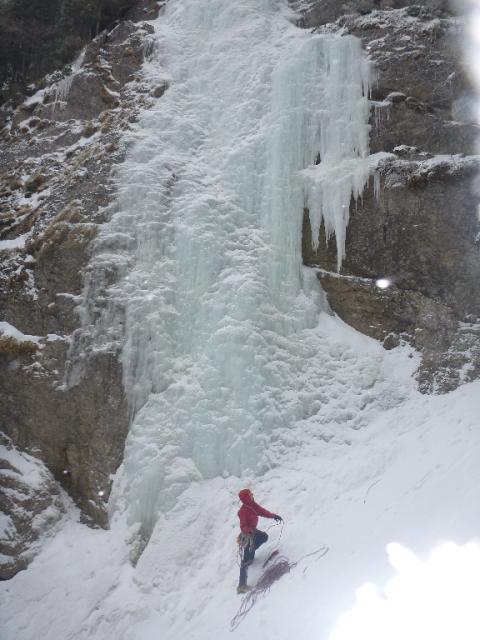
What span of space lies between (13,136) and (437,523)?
1392 cm

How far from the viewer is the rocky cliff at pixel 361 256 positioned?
9.95 metres

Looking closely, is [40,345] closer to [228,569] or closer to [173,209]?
[173,209]

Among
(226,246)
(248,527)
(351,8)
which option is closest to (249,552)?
(248,527)

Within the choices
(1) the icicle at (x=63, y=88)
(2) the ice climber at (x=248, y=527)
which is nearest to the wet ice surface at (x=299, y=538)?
(2) the ice climber at (x=248, y=527)

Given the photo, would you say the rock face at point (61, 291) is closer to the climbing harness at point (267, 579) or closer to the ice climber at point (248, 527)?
the ice climber at point (248, 527)

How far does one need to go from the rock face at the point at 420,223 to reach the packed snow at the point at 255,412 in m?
0.34

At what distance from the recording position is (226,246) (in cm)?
1113

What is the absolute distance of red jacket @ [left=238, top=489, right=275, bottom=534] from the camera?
6.89m

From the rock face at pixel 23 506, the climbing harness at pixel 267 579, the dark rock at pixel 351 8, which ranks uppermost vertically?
the dark rock at pixel 351 8

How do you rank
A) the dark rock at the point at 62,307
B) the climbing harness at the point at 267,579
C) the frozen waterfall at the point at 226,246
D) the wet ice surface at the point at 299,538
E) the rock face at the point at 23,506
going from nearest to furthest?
the wet ice surface at the point at 299,538, the climbing harness at the point at 267,579, the rock face at the point at 23,506, the frozen waterfall at the point at 226,246, the dark rock at the point at 62,307

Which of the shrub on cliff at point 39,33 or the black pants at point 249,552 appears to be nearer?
the black pants at point 249,552

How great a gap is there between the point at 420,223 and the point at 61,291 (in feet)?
23.0

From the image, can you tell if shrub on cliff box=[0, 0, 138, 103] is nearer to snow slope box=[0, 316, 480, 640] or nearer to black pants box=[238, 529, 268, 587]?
snow slope box=[0, 316, 480, 640]

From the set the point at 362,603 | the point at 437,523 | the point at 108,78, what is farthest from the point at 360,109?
the point at 362,603
